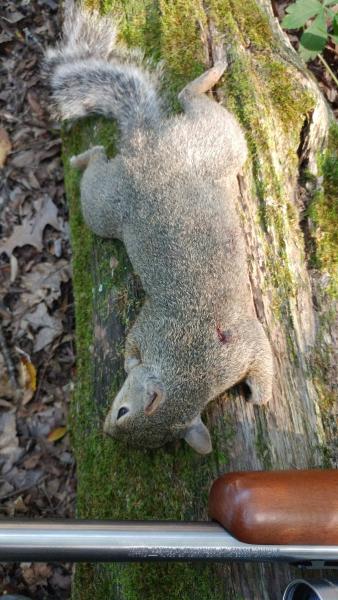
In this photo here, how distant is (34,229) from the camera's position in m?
5.16

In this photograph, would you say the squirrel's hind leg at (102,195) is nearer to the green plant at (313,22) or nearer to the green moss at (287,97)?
the green moss at (287,97)

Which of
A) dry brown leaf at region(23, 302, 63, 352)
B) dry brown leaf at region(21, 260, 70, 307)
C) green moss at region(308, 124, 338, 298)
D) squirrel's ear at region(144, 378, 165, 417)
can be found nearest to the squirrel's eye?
squirrel's ear at region(144, 378, 165, 417)

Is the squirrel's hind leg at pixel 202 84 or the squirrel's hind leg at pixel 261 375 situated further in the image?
the squirrel's hind leg at pixel 202 84

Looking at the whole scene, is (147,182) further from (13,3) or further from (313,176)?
(13,3)

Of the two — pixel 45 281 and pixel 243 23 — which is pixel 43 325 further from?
pixel 243 23

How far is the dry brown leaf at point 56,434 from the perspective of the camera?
4.55m

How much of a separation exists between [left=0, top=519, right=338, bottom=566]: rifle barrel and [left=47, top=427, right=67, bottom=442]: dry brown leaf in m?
2.25

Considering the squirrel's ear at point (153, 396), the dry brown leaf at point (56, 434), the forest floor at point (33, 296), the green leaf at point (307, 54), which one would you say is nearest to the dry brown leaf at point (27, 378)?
the forest floor at point (33, 296)

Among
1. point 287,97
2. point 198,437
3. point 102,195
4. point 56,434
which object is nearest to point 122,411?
point 198,437

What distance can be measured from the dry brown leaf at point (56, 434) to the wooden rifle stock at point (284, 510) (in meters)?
2.50

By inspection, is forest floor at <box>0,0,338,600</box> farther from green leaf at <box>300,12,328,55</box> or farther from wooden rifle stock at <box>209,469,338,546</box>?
wooden rifle stock at <box>209,469,338,546</box>

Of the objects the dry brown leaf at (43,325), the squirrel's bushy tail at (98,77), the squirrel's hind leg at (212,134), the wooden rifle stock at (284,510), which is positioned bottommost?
the dry brown leaf at (43,325)

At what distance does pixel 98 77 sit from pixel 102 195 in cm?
109

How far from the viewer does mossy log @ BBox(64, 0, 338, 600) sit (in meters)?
3.01
